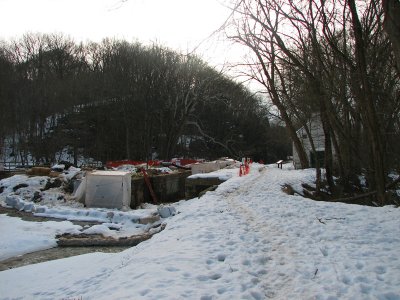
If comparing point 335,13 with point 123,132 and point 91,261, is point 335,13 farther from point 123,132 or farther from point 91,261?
point 123,132

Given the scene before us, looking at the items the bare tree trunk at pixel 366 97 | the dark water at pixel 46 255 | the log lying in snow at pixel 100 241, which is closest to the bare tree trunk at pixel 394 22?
the bare tree trunk at pixel 366 97

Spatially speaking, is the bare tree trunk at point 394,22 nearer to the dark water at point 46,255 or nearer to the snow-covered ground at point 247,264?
the snow-covered ground at point 247,264

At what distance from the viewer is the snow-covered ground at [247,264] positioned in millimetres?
5023

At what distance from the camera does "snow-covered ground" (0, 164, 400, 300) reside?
16.5 ft

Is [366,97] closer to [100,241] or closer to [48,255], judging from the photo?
[100,241]

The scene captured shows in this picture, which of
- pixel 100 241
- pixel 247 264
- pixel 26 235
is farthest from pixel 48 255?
pixel 247 264

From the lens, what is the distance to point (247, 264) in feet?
20.1

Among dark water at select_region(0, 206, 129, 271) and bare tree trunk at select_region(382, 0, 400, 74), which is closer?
bare tree trunk at select_region(382, 0, 400, 74)

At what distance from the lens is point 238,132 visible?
6234cm

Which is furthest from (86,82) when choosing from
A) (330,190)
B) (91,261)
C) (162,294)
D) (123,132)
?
(162,294)

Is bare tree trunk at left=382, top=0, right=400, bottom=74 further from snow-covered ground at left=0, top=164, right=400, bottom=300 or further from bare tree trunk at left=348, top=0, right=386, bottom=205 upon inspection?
bare tree trunk at left=348, top=0, right=386, bottom=205

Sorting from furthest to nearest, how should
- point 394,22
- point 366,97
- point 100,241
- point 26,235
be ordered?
point 26,235
point 100,241
point 366,97
point 394,22

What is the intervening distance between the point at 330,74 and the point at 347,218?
8369 millimetres

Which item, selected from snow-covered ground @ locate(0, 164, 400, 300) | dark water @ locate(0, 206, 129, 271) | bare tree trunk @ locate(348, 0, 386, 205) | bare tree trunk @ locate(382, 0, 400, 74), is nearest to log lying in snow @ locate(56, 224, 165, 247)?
dark water @ locate(0, 206, 129, 271)
